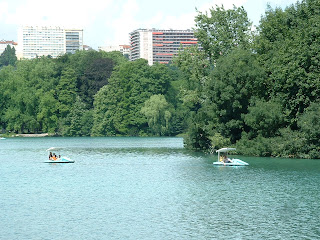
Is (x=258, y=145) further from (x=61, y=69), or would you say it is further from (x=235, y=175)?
(x=61, y=69)

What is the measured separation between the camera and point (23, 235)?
28.4 metres

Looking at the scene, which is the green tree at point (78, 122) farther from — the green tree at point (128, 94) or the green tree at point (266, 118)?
the green tree at point (266, 118)

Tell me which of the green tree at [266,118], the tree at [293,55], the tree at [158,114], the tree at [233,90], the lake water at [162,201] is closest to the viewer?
the lake water at [162,201]

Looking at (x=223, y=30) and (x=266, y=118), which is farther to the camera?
(x=223, y=30)

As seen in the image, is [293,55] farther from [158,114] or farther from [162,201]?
[158,114]

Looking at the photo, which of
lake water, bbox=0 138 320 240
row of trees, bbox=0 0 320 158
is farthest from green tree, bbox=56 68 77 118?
lake water, bbox=0 138 320 240

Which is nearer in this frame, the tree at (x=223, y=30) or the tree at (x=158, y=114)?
the tree at (x=223, y=30)

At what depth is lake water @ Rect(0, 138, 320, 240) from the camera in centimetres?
2917

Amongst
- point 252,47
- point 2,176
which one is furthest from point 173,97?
point 2,176

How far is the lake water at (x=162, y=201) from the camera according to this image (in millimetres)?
29172

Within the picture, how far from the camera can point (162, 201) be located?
37812 mm

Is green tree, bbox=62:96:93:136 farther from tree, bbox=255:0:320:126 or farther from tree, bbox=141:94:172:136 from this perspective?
tree, bbox=255:0:320:126

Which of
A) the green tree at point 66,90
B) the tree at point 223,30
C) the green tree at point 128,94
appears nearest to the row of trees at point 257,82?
the tree at point 223,30

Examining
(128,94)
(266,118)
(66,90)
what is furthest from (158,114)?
(266,118)
